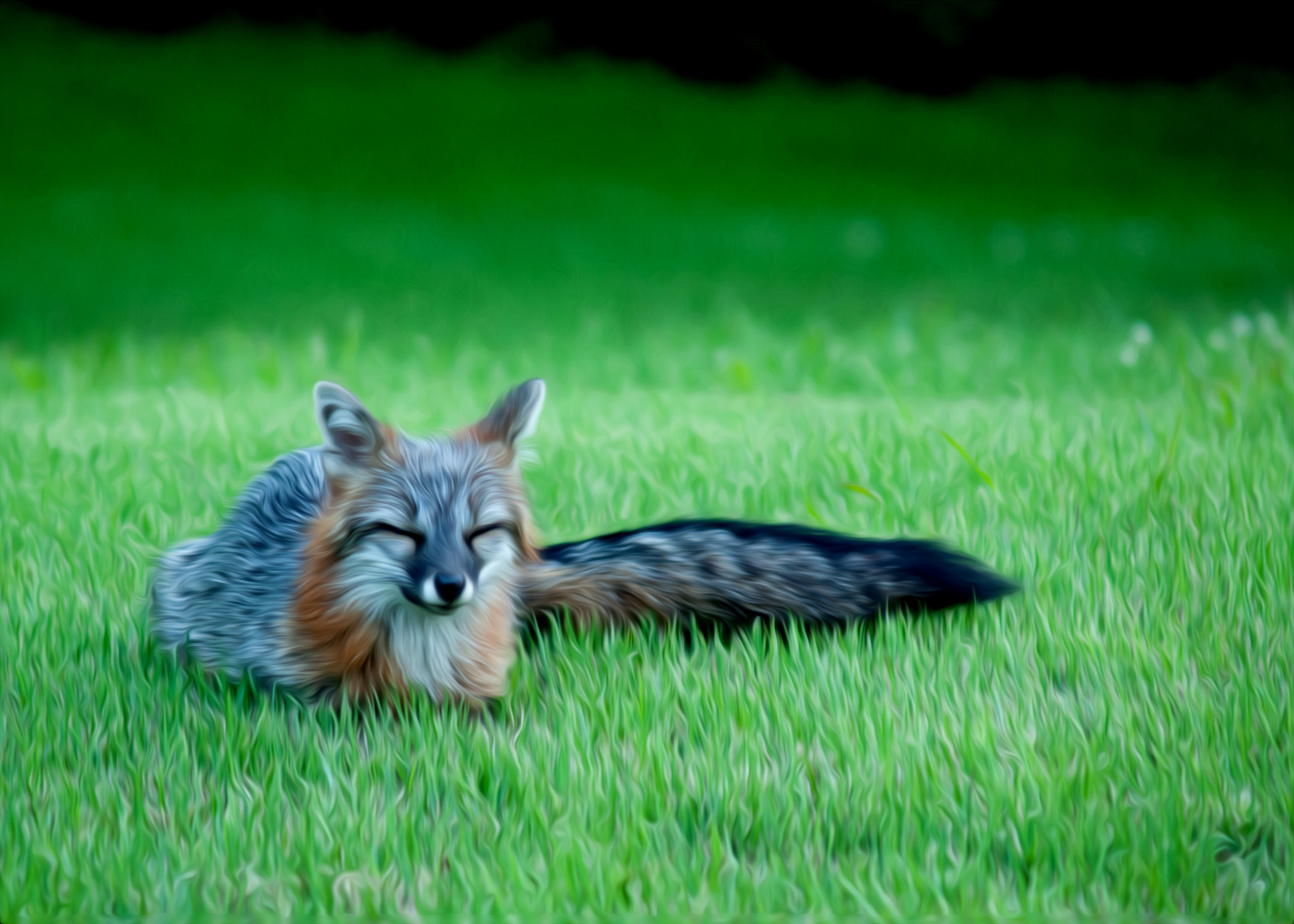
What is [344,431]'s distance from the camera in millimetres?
3520

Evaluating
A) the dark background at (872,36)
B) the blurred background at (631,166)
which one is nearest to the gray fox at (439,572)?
the blurred background at (631,166)

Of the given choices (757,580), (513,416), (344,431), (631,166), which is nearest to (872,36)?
(631,166)

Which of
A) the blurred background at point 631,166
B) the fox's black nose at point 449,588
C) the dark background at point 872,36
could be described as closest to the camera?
the fox's black nose at point 449,588

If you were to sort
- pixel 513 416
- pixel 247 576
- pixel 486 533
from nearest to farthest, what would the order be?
pixel 486 533 < pixel 513 416 < pixel 247 576

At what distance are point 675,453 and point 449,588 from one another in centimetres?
289

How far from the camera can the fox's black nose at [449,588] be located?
3197 mm

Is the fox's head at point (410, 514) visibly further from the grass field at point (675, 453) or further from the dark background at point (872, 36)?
the dark background at point (872, 36)

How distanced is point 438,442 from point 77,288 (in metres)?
8.19

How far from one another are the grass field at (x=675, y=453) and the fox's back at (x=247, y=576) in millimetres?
146

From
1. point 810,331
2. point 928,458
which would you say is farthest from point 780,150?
point 928,458

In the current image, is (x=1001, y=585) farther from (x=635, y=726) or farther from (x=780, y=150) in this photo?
(x=780, y=150)

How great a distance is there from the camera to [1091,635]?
393 cm

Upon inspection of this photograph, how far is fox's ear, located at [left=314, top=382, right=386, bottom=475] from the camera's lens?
11.3 ft

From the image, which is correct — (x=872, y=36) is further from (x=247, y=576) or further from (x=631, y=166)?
(x=247, y=576)
